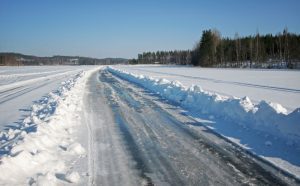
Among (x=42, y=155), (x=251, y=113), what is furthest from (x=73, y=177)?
(x=251, y=113)

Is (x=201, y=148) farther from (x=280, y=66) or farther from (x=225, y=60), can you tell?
(x=225, y=60)

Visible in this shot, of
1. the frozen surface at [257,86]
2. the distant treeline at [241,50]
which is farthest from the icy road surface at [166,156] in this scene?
the distant treeline at [241,50]

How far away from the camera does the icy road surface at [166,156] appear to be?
5191 mm

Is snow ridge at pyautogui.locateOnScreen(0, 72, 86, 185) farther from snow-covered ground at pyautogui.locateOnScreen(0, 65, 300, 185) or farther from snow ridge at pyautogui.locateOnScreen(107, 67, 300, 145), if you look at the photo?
snow ridge at pyautogui.locateOnScreen(107, 67, 300, 145)

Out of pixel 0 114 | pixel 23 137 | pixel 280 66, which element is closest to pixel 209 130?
pixel 23 137

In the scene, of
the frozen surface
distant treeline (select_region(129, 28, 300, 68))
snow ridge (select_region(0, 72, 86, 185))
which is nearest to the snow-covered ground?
snow ridge (select_region(0, 72, 86, 185))

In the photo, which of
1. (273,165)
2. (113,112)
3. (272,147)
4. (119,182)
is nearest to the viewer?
(119,182)

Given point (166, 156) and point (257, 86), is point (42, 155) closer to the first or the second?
point (166, 156)

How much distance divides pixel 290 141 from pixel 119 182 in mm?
4258

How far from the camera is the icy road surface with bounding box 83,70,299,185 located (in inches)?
204

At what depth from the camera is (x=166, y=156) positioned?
253 inches

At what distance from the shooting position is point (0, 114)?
12273 mm

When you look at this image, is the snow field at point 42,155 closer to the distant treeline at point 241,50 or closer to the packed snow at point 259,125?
the packed snow at point 259,125

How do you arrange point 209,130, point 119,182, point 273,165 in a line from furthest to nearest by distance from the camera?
point 209,130 → point 273,165 → point 119,182
